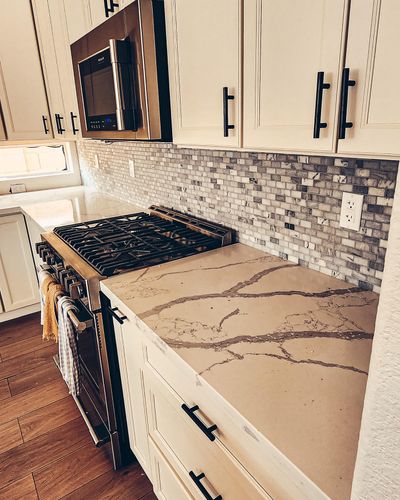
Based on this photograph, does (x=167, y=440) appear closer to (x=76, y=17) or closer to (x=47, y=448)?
(x=47, y=448)

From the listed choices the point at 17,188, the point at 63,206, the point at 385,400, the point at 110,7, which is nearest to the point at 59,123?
the point at 63,206

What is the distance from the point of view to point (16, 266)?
2717 mm

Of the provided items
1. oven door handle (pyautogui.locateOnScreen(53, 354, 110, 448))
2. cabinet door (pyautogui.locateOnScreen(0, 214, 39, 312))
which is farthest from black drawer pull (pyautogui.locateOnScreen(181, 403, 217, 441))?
cabinet door (pyautogui.locateOnScreen(0, 214, 39, 312))

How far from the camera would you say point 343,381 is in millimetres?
752

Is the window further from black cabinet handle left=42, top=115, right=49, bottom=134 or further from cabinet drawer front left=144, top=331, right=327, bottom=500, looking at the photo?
cabinet drawer front left=144, top=331, right=327, bottom=500

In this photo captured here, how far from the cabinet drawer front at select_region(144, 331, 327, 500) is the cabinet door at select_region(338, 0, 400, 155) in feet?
1.92

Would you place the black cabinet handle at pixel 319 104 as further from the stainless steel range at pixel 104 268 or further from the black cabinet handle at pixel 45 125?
the black cabinet handle at pixel 45 125

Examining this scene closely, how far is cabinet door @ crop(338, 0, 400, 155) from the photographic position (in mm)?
639

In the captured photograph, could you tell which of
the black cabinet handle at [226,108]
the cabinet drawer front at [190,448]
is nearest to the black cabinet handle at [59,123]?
the black cabinet handle at [226,108]

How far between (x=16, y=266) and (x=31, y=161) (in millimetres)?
1038

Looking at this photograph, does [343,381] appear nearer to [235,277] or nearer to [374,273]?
[374,273]

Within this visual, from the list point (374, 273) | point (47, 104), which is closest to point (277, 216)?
point (374, 273)

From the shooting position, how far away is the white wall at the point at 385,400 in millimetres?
355

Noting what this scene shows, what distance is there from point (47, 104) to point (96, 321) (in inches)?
80.0
